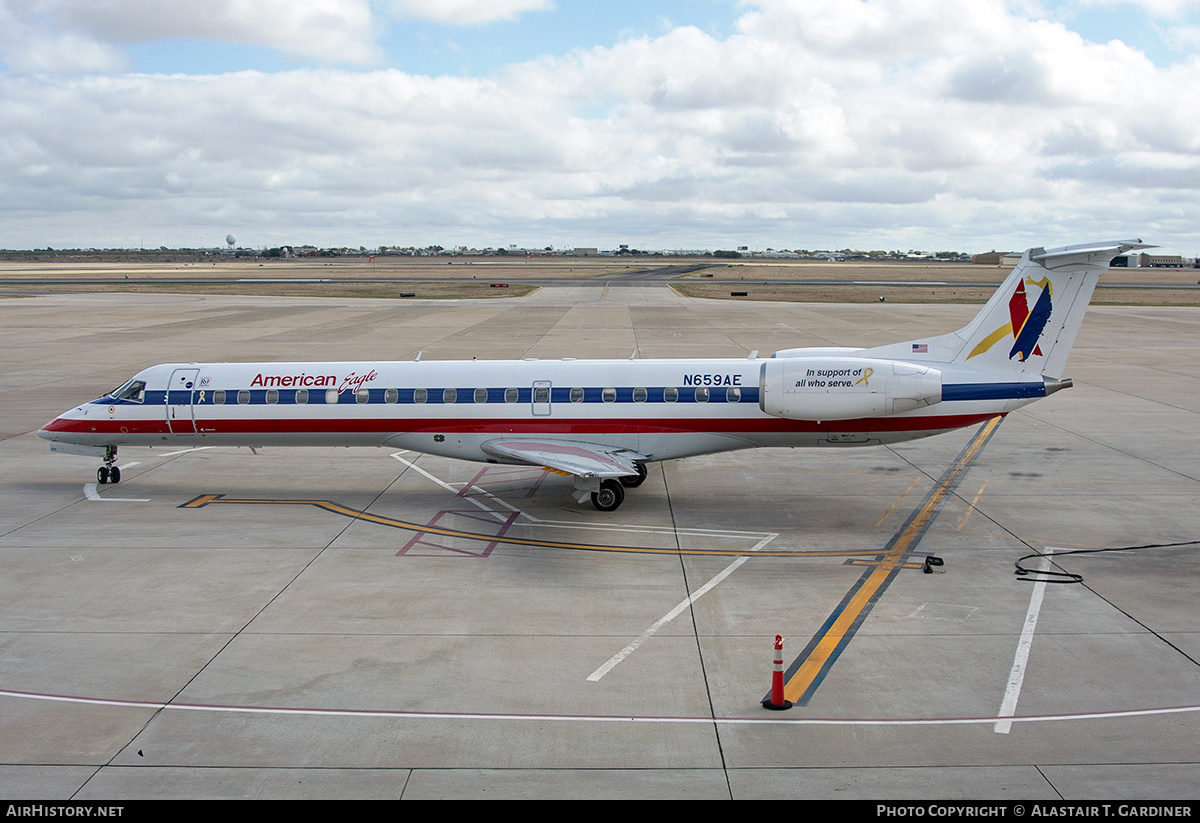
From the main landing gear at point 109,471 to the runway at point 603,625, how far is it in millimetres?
635

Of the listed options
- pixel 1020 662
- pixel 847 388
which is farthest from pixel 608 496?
pixel 1020 662

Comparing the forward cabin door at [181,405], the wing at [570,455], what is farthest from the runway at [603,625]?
the forward cabin door at [181,405]

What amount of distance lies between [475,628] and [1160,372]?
119ft

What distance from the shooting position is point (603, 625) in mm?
12961

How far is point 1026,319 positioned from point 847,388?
4.15 metres

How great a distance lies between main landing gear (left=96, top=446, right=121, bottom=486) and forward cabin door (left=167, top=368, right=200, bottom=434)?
2110 millimetres

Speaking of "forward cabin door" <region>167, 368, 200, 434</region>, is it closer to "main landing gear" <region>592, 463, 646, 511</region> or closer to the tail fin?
"main landing gear" <region>592, 463, 646, 511</region>

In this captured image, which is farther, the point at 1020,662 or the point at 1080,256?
the point at 1080,256

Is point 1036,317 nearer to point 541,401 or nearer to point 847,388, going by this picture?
point 847,388

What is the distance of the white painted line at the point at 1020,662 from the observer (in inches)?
403

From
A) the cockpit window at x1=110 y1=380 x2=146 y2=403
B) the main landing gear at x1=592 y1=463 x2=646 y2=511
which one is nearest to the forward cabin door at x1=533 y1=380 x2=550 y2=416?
the main landing gear at x1=592 y1=463 x2=646 y2=511

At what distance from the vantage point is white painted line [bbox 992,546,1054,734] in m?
10.2
